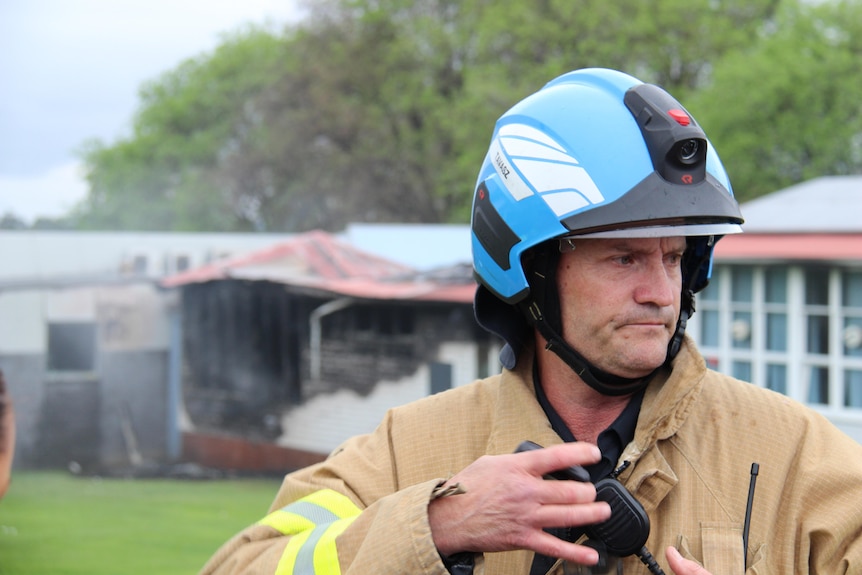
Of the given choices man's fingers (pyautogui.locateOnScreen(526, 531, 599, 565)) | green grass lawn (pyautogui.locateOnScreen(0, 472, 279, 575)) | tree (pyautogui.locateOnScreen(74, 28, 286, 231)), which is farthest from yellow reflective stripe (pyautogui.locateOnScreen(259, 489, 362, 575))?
tree (pyautogui.locateOnScreen(74, 28, 286, 231))

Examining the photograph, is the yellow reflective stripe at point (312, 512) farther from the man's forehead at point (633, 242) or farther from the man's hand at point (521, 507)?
the man's forehead at point (633, 242)

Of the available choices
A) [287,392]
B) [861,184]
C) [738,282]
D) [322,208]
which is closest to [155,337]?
[287,392]

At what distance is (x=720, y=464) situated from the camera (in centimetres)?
182

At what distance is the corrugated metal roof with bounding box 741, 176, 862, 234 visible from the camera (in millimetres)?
11414

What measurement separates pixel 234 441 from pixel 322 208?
601 inches

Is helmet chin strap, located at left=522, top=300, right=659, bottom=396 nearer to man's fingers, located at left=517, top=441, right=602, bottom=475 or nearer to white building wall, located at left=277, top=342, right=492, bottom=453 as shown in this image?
man's fingers, located at left=517, top=441, right=602, bottom=475

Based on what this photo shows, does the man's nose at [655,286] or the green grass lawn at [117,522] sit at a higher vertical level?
the man's nose at [655,286]

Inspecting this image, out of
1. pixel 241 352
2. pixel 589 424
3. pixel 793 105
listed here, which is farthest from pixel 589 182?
pixel 793 105

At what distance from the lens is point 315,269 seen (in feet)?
57.0

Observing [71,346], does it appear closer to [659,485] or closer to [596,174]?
[596,174]

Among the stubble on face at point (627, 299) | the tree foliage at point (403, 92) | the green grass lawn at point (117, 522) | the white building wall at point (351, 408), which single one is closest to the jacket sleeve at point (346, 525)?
the stubble on face at point (627, 299)

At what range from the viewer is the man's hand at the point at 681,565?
1630mm

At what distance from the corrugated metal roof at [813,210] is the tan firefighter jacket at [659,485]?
997 centimetres

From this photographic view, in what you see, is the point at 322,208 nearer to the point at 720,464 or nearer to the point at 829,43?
the point at 829,43
